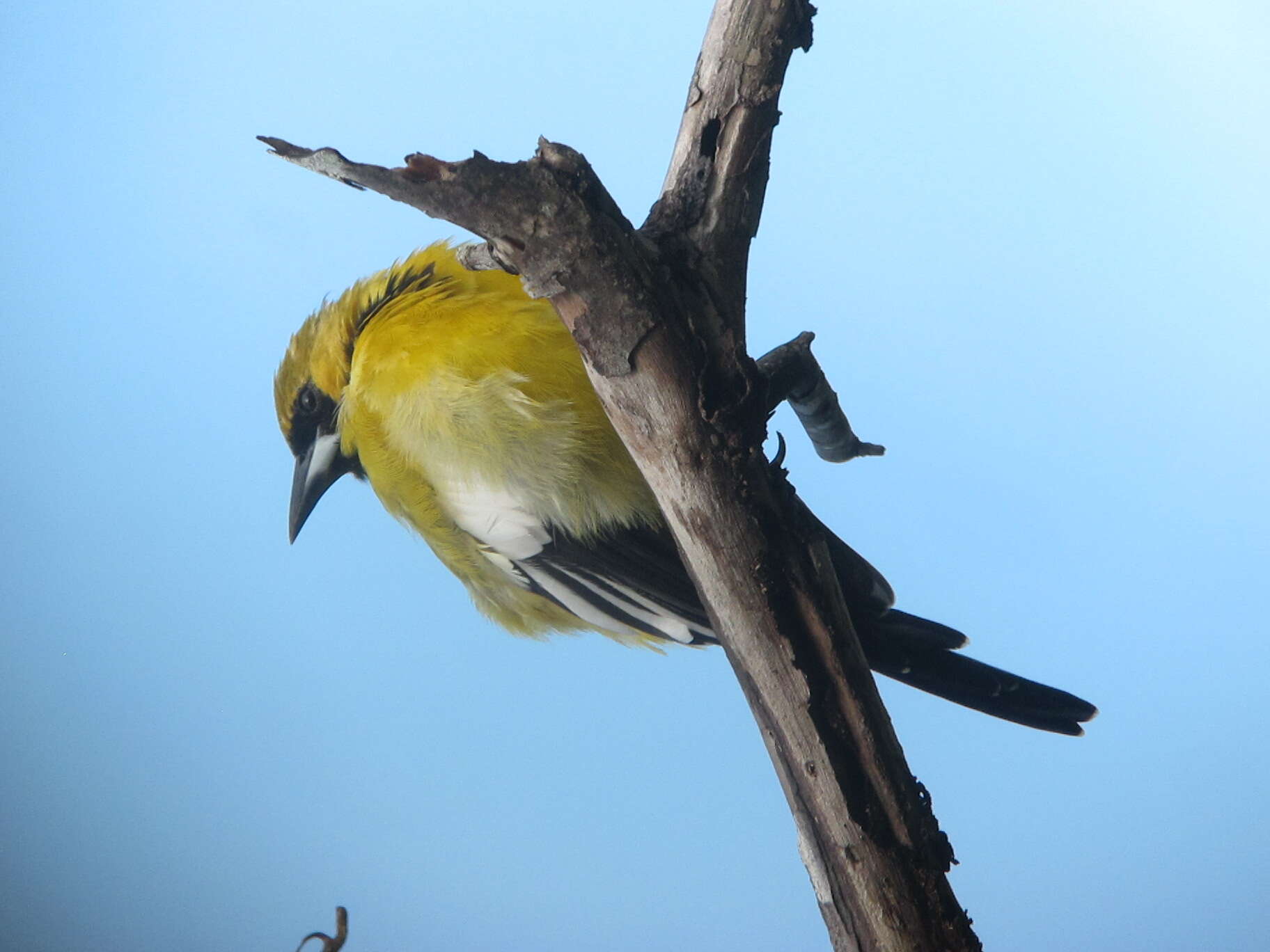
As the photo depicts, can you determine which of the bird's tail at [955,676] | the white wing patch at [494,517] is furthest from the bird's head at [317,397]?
the bird's tail at [955,676]

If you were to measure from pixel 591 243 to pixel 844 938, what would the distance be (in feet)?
2.85

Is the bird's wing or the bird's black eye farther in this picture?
the bird's black eye

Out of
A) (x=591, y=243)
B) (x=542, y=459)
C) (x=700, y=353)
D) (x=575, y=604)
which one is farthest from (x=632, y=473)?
(x=591, y=243)

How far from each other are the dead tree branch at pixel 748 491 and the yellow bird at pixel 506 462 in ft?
0.96

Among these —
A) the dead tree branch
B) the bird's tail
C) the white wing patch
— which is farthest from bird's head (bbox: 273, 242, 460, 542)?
the bird's tail

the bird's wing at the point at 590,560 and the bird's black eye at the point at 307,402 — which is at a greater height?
the bird's black eye at the point at 307,402

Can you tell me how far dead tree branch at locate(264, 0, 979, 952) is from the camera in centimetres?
103

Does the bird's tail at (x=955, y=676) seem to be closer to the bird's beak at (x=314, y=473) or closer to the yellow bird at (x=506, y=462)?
the yellow bird at (x=506, y=462)

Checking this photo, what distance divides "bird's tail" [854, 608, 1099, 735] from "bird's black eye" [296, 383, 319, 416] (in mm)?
955

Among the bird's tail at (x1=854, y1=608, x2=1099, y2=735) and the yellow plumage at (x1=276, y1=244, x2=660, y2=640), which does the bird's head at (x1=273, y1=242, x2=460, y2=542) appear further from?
the bird's tail at (x1=854, y1=608, x2=1099, y2=735)

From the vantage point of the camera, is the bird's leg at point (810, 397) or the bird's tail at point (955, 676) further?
the bird's tail at point (955, 676)

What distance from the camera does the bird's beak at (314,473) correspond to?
1610mm

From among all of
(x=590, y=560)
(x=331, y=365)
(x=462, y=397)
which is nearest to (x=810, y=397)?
(x=590, y=560)

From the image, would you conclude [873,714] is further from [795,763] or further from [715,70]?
[715,70]
